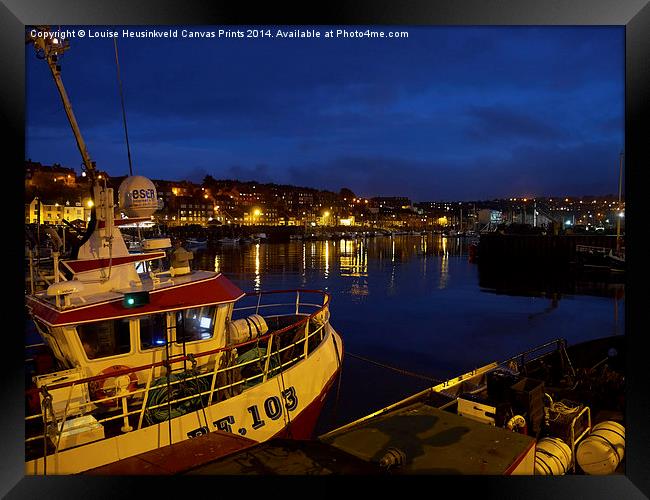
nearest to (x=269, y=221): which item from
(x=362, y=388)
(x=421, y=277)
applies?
(x=421, y=277)

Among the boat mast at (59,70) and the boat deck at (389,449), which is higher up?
the boat mast at (59,70)

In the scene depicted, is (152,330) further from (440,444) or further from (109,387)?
(440,444)

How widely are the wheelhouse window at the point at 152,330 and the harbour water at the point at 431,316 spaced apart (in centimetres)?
351

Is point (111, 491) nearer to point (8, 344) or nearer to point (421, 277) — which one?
point (8, 344)

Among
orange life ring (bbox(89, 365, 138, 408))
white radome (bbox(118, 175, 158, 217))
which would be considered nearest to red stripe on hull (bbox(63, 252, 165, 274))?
white radome (bbox(118, 175, 158, 217))

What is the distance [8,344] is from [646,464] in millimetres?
4915

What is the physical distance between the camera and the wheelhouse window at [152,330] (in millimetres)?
5133

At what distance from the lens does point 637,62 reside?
3502mm

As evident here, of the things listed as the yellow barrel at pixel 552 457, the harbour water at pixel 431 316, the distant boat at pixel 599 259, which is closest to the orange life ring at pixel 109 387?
the harbour water at pixel 431 316

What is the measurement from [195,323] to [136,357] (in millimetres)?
792

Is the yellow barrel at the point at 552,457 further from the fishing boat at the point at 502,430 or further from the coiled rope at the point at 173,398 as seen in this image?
the coiled rope at the point at 173,398

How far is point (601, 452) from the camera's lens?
4551 millimetres

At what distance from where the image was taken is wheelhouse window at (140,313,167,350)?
5.13 m
